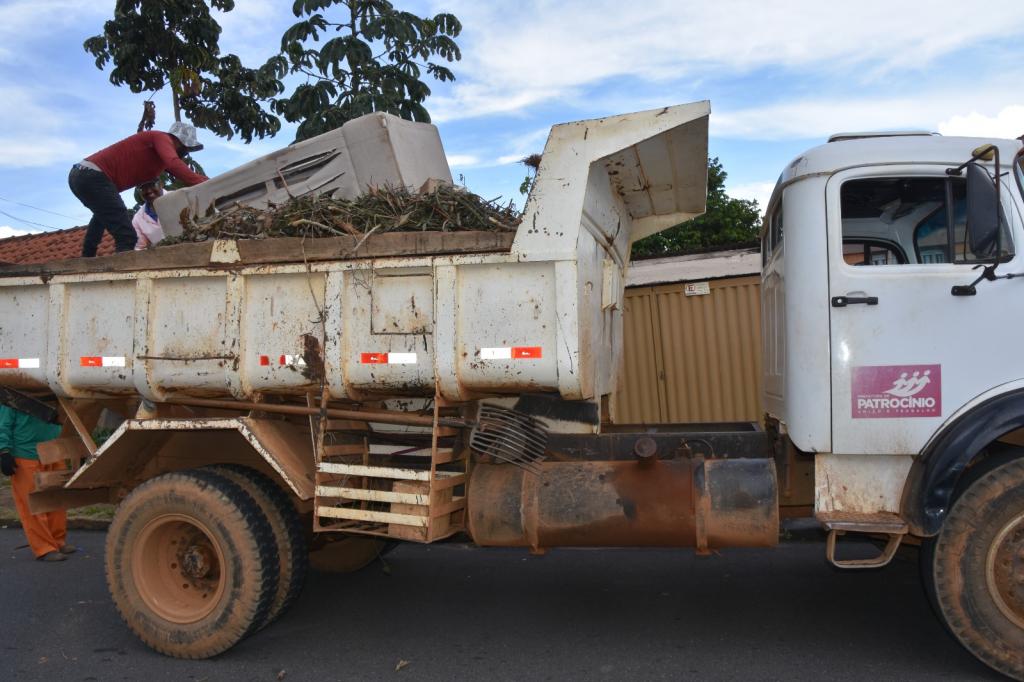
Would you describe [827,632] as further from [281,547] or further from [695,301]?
[695,301]

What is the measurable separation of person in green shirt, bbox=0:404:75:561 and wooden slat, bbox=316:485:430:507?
2450mm

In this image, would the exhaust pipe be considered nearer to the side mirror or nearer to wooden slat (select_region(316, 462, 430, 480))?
wooden slat (select_region(316, 462, 430, 480))

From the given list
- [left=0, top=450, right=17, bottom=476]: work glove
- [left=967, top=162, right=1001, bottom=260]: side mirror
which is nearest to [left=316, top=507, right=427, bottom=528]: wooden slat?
[left=967, top=162, right=1001, bottom=260]: side mirror

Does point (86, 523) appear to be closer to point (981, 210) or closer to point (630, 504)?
point (630, 504)

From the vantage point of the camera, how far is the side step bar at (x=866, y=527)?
371 cm

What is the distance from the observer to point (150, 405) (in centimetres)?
472

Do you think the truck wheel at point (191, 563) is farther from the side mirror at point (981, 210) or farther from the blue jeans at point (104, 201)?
the side mirror at point (981, 210)

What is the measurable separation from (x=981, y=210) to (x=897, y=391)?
857mm

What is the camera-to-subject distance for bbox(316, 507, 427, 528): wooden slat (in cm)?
412

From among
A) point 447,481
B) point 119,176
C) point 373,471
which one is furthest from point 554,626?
point 119,176

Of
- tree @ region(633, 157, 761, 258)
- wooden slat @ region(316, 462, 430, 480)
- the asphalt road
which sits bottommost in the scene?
the asphalt road

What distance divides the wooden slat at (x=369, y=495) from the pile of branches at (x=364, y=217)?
129 centimetres

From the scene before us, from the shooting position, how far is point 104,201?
574 cm

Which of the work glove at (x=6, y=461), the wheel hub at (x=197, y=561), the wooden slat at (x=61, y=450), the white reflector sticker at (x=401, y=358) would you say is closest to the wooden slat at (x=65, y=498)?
the wooden slat at (x=61, y=450)
